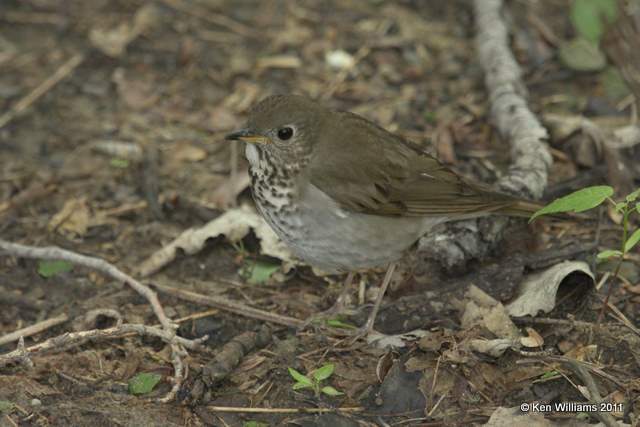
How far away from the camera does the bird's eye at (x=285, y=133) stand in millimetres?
4344

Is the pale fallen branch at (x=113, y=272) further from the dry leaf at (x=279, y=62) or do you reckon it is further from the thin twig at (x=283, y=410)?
the dry leaf at (x=279, y=62)

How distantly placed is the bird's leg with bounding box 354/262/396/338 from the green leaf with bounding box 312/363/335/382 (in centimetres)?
36

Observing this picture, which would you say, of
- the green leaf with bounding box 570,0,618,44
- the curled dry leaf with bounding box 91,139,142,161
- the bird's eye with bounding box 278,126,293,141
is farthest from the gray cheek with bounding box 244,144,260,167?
the green leaf with bounding box 570,0,618,44

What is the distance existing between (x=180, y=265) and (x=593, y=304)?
Answer: 232 cm

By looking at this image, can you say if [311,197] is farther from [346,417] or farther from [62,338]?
[62,338]

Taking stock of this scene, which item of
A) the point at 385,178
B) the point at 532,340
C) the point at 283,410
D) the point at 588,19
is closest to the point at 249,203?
the point at 385,178

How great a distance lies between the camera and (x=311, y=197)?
423 cm

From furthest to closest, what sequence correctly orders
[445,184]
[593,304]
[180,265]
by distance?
1. [180,265]
2. [445,184]
3. [593,304]

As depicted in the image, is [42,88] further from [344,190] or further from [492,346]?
[492,346]

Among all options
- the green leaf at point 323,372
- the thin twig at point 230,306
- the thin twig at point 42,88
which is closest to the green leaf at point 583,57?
the thin twig at point 230,306

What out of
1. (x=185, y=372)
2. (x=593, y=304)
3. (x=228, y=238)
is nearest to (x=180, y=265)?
(x=228, y=238)

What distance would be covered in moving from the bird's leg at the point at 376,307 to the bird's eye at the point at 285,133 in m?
0.90

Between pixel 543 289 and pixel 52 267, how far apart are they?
9.00 ft

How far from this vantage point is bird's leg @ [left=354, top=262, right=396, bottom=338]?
4.30 metres
